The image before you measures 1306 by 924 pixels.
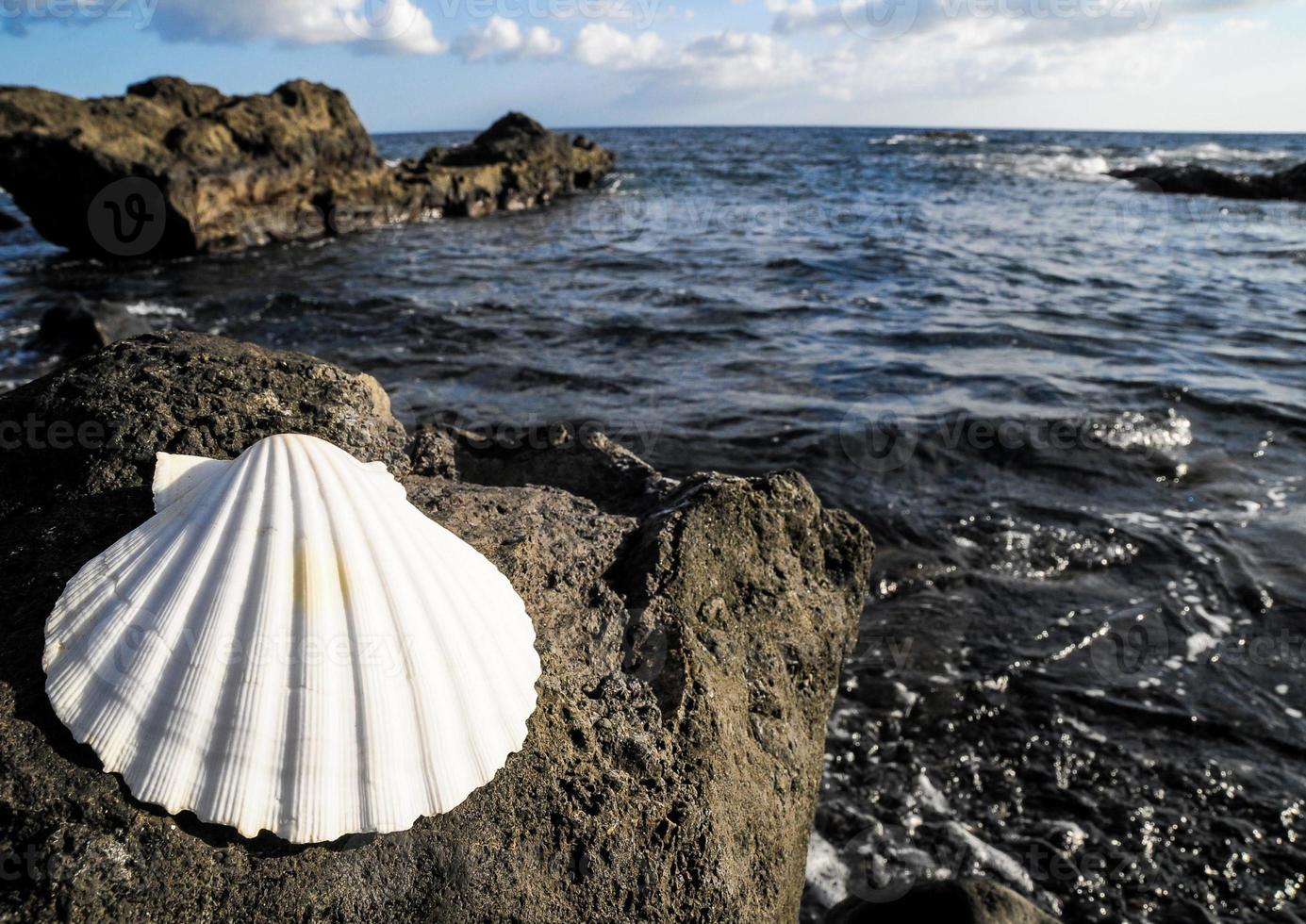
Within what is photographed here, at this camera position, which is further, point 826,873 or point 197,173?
point 197,173

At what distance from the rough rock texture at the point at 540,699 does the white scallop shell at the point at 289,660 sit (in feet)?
0.49

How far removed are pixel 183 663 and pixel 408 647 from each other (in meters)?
0.46

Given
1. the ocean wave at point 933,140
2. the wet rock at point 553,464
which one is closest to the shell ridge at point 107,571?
the wet rock at point 553,464

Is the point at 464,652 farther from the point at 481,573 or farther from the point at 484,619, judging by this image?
the point at 481,573

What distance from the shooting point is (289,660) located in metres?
1.77

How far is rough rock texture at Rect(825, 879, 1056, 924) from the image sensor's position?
9.03ft

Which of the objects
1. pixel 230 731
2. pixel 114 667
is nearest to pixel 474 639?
pixel 230 731

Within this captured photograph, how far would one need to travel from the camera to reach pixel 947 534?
19.9 ft

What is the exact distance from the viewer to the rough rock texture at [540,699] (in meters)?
1.71

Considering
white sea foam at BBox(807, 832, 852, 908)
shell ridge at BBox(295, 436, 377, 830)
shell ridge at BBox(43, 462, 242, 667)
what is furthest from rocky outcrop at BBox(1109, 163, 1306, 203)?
shell ridge at BBox(43, 462, 242, 667)

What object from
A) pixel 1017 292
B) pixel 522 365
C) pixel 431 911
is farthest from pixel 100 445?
pixel 1017 292

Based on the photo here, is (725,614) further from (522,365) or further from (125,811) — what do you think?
(522,365)

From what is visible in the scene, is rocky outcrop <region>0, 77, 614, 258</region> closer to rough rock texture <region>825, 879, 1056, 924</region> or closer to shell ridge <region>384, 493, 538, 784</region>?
shell ridge <region>384, 493, 538, 784</region>

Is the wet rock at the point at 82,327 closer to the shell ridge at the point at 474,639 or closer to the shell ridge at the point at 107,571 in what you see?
the shell ridge at the point at 107,571
